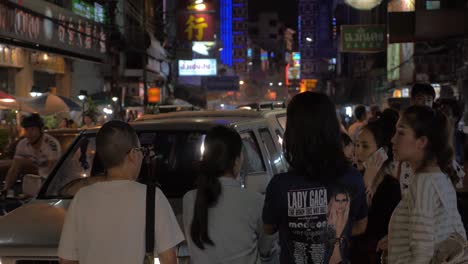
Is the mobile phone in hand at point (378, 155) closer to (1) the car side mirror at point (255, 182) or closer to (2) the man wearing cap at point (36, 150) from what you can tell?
(1) the car side mirror at point (255, 182)

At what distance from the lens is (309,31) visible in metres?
104

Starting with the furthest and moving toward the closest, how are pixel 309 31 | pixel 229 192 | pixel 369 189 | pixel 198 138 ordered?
1. pixel 309 31
2. pixel 198 138
3. pixel 369 189
4. pixel 229 192

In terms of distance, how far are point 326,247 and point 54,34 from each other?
1990cm

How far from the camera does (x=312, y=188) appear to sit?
3.28 meters

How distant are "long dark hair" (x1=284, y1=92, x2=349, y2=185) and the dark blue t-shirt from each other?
56 millimetres

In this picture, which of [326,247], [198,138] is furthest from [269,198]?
[198,138]

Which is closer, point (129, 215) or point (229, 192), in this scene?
point (129, 215)

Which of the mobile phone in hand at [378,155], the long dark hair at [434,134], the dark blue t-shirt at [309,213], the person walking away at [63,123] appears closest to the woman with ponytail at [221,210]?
the dark blue t-shirt at [309,213]

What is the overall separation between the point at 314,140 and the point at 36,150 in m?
6.13

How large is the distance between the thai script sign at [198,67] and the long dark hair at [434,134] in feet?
157

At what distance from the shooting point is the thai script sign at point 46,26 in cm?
1731

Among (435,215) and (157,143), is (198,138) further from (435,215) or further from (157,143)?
(435,215)

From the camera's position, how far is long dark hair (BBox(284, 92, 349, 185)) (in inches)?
129

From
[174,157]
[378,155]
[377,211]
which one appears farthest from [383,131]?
[174,157]
